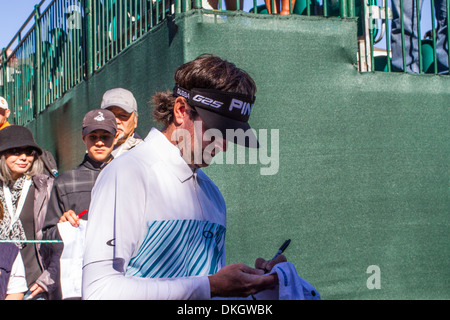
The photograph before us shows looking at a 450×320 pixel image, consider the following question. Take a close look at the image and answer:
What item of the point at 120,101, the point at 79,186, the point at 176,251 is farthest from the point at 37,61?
the point at 176,251

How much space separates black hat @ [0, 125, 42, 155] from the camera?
180 inches

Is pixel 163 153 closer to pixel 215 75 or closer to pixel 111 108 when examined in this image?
pixel 215 75

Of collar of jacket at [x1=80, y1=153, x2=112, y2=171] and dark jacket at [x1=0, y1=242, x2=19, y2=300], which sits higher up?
collar of jacket at [x1=80, y1=153, x2=112, y2=171]

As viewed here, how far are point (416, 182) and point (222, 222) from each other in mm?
3465

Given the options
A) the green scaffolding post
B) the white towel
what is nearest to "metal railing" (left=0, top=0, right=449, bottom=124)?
the green scaffolding post

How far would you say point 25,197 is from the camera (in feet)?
14.5

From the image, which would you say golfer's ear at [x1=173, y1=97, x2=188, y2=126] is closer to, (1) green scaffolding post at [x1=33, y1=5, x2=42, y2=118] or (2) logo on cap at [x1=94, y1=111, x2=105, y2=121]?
(2) logo on cap at [x1=94, y1=111, x2=105, y2=121]

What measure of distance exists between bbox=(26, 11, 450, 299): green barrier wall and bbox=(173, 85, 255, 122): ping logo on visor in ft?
8.11

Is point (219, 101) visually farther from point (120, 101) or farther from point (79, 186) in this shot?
point (120, 101)

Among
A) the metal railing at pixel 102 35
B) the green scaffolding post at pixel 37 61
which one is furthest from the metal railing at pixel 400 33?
the green scaffolding post at pixel 37 61

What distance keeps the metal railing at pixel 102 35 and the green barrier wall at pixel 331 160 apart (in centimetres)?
26

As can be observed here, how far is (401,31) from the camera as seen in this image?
5.62 metres

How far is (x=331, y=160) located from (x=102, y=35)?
3.47 metres
